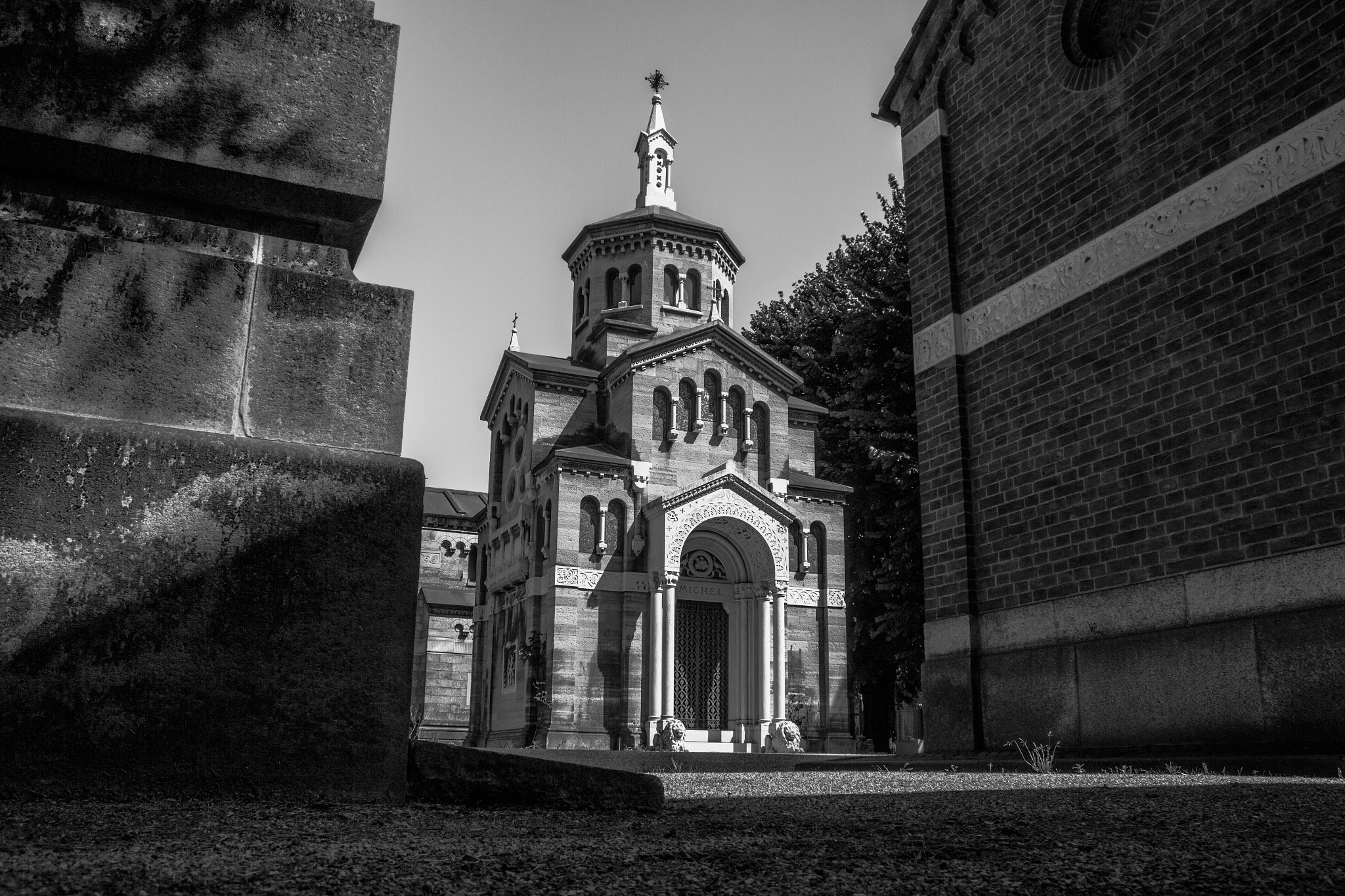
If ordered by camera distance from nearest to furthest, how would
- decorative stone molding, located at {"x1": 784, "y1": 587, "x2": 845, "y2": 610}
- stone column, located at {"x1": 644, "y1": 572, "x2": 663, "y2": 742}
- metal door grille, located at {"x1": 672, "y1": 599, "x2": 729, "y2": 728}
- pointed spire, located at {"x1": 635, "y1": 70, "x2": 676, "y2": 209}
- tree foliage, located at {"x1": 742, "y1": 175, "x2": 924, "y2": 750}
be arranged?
tree foliage, located at {"x1": 742, "y1": 175, "x2": 924, "y2": 750}
stone column, located at {"x1": 644, "y1": 572, "x2": 663, "y2": 742}
metal door grille, located at {"x1": 672, "y1": 599, "x2": 729, "y2": 728}
decorative stone molding, located at {"x1": 784, "y1": 587, "x2": 845, "y2": 610}
pointed spire, located at {"x1": 635, "y1": 70, "x2": 676, "y2": 209}

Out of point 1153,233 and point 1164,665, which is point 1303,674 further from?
point 1153,233

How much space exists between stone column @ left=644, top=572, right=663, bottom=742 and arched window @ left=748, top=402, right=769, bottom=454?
584 cm

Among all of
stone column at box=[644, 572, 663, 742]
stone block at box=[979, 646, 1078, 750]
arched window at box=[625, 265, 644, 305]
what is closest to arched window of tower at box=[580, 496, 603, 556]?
stone column at box=[644, 572, 663, 742]

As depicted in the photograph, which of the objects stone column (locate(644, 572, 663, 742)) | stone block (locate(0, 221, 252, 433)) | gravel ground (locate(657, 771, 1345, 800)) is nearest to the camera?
stone block (locate(0, 221, 252, 433))

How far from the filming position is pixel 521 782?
10.9 ft

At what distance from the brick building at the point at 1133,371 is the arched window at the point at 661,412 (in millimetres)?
19374

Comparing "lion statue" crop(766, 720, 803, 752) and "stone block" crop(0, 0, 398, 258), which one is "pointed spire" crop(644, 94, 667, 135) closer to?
"lion statue" crop(766, 720, 803, 752)

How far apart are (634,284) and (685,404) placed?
803 centimetres

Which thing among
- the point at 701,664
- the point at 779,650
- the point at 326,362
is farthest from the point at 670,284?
the point at 326,362

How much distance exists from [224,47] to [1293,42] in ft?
28.5

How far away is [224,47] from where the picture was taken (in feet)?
11.7

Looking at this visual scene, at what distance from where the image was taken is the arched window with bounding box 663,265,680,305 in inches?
1516

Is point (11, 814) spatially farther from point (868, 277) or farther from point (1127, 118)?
point (868, 277)

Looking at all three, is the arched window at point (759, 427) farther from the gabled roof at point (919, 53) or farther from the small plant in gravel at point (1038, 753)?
the small plant in gravel at point (1038, 753)
